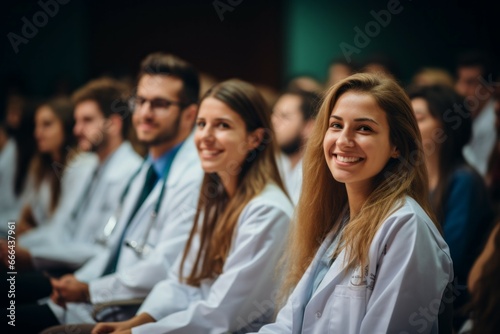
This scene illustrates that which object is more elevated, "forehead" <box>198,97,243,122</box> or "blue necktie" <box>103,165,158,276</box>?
"forehead" <box>198,97,243,122</box>

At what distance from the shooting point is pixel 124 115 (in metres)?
4.08

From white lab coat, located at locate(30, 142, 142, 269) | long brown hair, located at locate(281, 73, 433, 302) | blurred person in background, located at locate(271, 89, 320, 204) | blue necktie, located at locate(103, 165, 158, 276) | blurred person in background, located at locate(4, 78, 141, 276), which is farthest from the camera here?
blurred person in background, located at locate(271, 89, 320, 204)

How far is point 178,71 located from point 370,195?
1.54 meters

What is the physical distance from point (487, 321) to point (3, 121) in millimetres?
4868

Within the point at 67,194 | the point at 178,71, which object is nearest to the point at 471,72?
the point at 178,71

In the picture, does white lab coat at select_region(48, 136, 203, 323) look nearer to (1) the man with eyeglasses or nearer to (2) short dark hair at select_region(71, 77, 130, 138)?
(1) the man with eyeglasses

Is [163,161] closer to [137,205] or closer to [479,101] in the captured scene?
[137,205]

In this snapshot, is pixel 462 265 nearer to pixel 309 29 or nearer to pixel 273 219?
pixel 273 219

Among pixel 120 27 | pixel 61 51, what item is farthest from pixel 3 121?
pixel 120 27

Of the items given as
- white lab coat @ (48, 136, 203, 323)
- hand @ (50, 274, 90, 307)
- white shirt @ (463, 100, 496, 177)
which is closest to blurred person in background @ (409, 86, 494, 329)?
white lab coat @ (48, 136, 203, 323)

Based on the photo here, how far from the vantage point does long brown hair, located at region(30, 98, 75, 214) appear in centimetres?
434

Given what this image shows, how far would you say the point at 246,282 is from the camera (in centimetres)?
236

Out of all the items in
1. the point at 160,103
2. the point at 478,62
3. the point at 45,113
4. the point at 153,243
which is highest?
the point at 45,113

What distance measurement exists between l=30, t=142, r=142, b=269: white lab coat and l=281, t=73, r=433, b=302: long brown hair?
5.97 ft
